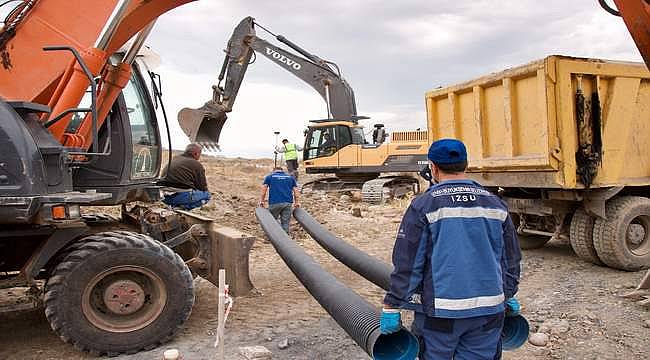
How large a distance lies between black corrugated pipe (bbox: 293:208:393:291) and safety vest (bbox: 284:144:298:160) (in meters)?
9.96

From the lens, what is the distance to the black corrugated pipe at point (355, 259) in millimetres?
5308

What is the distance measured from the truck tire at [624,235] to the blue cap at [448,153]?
185 inches

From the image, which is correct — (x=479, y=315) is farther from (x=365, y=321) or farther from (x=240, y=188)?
(x=240, y=188)

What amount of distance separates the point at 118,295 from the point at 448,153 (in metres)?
3.15

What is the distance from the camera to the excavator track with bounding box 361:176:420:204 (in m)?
16.0

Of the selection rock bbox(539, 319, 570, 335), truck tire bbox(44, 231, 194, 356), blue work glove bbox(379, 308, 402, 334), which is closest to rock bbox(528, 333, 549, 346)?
rock bbox(539, 319, 570, 335)

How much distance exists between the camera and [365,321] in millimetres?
3502

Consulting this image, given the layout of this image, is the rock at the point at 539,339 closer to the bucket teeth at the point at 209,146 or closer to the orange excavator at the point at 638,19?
the orange excavator at the point at 638,19

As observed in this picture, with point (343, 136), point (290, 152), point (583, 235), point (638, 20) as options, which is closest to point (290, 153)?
point (290, 152)

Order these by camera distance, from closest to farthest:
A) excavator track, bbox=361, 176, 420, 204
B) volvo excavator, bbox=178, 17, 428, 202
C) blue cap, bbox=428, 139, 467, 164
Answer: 1. blue cap, bbox=428, 139, 467, 164
2. excavator track, bbox=361, 176, 420, 204
3. volvo excavator, bbox=178, 17, 428, 202

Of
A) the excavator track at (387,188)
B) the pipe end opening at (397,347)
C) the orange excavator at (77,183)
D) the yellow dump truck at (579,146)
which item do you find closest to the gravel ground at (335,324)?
the orange excavator at (77,183)

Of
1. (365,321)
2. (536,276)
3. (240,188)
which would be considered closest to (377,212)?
(240,188)

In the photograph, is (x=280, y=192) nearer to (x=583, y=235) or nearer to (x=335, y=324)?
(x=335, y=324)

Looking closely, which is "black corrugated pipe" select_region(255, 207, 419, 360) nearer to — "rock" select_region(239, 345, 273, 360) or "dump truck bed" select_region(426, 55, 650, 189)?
"rock" select_region(239, 345, 273, 360)
